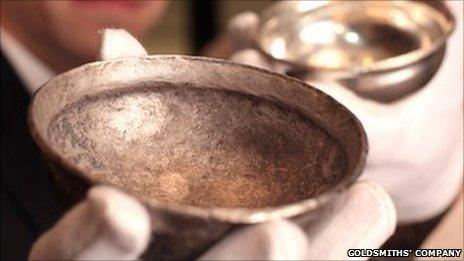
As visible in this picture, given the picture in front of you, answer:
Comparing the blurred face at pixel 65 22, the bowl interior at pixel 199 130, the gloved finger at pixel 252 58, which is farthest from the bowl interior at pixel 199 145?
the blurred face at pixel 65 22

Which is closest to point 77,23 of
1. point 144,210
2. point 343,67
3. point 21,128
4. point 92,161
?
point 21,128

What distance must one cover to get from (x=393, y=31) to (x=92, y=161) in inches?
23.0

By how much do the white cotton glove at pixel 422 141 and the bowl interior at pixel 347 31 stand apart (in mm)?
29

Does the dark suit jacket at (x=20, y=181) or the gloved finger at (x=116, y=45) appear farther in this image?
the dark suit jacket at (x=20, y=181)

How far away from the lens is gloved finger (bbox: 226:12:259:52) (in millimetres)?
932

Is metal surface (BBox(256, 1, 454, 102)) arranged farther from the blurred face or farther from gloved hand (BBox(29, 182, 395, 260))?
gloved hand (BBox(29, 182, 395, 260))

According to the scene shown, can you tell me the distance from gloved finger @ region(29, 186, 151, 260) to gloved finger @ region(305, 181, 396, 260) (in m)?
0.12

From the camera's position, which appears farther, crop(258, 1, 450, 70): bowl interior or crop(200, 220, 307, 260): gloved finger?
crop(258, 1, 450, 70): bowl interior

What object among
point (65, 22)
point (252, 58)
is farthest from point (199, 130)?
point (65, 22)

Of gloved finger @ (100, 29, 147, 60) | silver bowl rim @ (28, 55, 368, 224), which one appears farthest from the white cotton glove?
silver bowl rim @ (28, 55, 368, 224)

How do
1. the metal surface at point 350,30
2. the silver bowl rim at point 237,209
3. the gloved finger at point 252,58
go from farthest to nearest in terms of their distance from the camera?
the metal surface at point 350,30 → the gloved finger at point 252,58 → the silver bowl rim at point 237,209

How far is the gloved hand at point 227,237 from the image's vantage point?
1.11 feet

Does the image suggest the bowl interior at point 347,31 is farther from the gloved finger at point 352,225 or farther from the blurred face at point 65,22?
the gloved finger at point 352,225

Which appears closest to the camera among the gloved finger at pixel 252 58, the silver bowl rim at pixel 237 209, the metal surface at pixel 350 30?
the silver bowl rim at pixel 237 209
